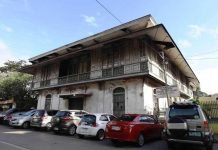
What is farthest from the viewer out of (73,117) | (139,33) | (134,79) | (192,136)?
(134,79)

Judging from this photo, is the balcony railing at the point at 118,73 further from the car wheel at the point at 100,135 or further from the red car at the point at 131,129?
the car wheel at the point at 100,135

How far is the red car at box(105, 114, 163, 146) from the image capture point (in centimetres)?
921

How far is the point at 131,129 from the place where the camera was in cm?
921

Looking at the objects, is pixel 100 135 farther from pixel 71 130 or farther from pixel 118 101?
pixel 118 101

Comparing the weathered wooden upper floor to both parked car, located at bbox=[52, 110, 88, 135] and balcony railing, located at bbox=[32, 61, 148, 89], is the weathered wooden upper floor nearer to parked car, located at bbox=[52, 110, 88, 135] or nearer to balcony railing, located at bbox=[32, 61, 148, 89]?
balcony railing, located at bbox=[32, 61, 148, 89]

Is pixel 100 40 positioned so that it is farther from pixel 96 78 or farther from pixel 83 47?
pixel 96 78

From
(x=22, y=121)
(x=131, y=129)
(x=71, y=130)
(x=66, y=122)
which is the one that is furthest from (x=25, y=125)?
(x=131, y=129)

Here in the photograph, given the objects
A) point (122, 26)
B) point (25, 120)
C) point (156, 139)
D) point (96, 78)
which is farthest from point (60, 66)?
point (156, 139)

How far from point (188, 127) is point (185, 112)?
0.65 meters

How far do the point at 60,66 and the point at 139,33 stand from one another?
11793mm

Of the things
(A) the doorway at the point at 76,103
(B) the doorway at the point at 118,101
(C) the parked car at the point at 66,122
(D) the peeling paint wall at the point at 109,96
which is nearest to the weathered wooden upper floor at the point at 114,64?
(D) the peeling paint wall at the point at 109,96

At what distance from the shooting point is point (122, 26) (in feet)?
53.0

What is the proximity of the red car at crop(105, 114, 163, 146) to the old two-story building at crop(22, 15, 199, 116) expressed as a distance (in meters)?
5.27

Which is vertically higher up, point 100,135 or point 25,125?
point 25,125
